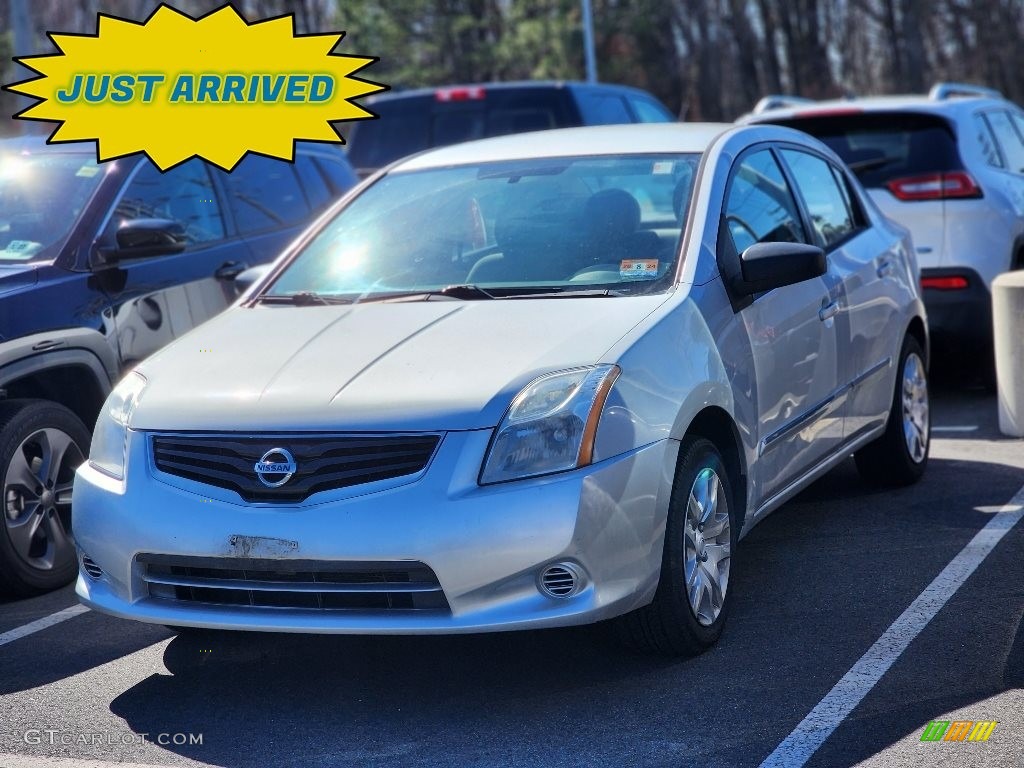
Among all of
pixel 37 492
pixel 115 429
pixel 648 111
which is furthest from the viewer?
pixel 648 111

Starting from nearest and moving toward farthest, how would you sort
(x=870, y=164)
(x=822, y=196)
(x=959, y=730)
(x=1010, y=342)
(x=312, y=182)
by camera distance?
(x=959, y=730)
(x=822, y=196)
(x=1010, y=342)
(x=312, y=182)
(x=870, y=164)

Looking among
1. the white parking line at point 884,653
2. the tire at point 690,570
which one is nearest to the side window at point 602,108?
the white parking line at point 884,653

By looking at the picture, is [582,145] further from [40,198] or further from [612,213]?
[40,198]

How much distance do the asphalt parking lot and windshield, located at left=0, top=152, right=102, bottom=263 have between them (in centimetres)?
155

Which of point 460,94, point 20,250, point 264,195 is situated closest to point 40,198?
point 20,250

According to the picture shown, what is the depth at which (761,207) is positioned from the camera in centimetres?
568

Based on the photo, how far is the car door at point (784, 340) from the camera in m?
5.17

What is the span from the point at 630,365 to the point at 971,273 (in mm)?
5052

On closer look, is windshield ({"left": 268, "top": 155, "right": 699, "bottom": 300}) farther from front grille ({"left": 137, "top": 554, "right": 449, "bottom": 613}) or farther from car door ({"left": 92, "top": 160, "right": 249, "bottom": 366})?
→ front grille ({"left": 137, "top": 554, "right": 449, "bottom": 613})

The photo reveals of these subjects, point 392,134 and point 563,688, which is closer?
point 563,688

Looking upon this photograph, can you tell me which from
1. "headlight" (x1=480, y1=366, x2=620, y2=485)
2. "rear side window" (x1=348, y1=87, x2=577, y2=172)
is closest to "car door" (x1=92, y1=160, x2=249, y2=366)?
"headlight" (x1=480, y1=366, x2=620, y2=485)

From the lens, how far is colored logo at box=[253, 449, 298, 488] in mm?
4148

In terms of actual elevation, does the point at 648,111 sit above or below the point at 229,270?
above

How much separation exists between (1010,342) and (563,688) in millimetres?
4187
